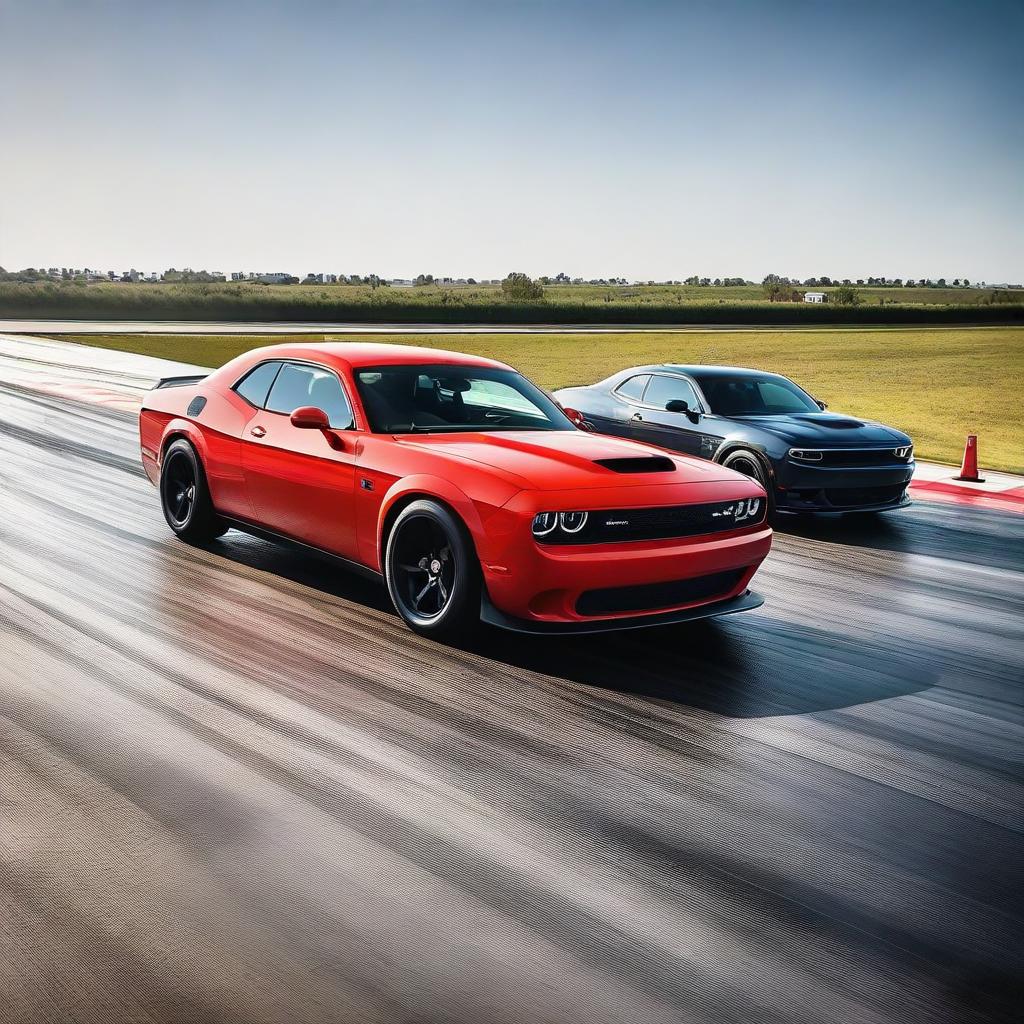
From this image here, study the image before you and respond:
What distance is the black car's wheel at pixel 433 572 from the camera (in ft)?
19.3

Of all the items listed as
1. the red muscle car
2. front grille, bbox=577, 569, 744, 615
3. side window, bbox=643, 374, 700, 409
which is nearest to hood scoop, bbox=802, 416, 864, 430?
side window, bbox=643, 374, 700, 409

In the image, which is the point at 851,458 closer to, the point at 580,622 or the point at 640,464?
the point at 640,464

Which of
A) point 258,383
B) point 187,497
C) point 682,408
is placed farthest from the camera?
point 682,408

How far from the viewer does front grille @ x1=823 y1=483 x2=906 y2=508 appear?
10.3 m

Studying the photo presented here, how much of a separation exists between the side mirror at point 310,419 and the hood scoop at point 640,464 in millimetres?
1587

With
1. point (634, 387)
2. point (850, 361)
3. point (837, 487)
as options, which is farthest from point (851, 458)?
point (850, 361)

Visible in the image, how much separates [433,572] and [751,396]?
5881mm

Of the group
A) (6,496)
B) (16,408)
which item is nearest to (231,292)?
(16,408)

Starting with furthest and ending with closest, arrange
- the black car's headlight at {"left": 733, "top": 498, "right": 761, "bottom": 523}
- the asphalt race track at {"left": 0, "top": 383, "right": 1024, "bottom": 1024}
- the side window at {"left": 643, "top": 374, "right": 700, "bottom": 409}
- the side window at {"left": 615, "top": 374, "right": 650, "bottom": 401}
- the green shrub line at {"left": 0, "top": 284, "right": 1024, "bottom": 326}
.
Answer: the green shrub line at {"left": 0, "top": 284, "right": 1024, "bottom": 326} < the side window at {"left": 615, "top": 374, "right": 650, "bottom": 401} < the side window at {"left": 643, "top": 374, "right": 700, "bottom": 409} < the black car's headlight at {"left": 733, "top": 498, "right": 761, "bottom": 523} < the asphalt race track at {"left": 0, "top": 383, "right": 1024, "bottom": 1024}

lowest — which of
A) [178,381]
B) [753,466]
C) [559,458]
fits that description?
[753,466]

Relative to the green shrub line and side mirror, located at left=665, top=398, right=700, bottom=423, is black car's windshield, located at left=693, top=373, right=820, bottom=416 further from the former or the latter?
the green shrub line

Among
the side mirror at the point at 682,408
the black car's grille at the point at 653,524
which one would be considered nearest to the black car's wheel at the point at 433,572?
the black car's grille at the point at 653,524

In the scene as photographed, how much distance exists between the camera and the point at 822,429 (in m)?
10.5

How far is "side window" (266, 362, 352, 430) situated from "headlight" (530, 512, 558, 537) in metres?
1.64
